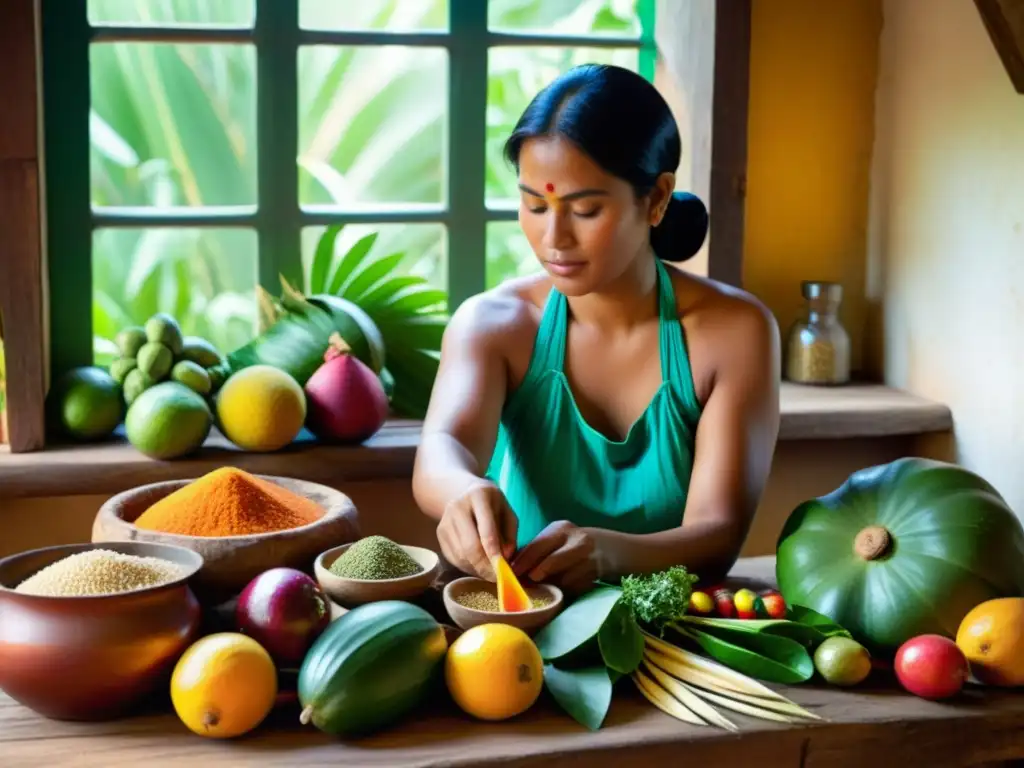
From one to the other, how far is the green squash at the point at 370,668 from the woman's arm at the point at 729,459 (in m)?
0.37

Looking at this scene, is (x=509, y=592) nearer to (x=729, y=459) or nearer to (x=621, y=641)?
(x=621, y=641)

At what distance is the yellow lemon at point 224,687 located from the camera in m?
1.19

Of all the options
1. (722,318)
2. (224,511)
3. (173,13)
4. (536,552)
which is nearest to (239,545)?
(224,511)

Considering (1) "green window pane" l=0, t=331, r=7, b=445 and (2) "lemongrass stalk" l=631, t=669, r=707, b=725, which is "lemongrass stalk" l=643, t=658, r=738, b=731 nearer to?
(2) "lemongrass stalk" l=631, t=669, r=707, b=725

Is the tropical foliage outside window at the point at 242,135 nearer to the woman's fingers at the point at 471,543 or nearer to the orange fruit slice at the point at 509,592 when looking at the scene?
the woman's fingers at the point at 471,543

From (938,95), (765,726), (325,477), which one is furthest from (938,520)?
(938,95)

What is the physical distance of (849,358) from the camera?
284cm

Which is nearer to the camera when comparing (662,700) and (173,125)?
(662,700)

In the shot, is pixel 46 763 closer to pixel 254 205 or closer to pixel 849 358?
pixel 254 205

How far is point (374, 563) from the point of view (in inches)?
55.2

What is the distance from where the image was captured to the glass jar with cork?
270cm

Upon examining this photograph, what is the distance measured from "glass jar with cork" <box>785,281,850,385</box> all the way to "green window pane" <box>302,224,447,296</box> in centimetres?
75

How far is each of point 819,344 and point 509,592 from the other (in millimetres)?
1483

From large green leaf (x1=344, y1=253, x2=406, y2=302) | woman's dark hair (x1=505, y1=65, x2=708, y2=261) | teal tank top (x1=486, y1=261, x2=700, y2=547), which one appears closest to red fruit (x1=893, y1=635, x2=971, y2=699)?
teal tank top (x1=486, y1=261, x2=700, y2=547)
